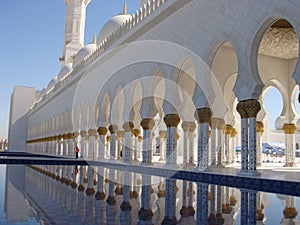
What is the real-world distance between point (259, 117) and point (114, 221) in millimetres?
7616

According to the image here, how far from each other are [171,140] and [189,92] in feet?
5.31

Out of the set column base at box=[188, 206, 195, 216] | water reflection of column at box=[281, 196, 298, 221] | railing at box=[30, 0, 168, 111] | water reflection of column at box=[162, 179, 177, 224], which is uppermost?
railing at box=[30, 0, 168, 111]

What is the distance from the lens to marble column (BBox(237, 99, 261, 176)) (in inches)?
224

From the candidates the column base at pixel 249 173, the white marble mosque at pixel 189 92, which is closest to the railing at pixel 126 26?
the white marble mosque at pixel 189 92

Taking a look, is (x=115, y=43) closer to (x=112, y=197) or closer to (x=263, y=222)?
(x=112, y=197)

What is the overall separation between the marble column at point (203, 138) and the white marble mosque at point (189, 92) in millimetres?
20

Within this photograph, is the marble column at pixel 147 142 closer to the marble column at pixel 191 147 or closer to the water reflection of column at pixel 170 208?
the marble column at pixel 191 147

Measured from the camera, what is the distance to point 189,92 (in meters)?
9.22

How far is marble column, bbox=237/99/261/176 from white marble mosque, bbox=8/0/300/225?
17mm

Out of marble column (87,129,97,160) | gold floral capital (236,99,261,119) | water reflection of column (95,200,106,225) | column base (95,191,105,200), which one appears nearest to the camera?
water reflection of column (95,200,106,225)

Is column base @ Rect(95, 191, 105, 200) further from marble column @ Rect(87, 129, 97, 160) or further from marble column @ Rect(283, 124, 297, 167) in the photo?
marble column @ Rect(87, 129, 97, 160)

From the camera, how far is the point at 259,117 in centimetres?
953

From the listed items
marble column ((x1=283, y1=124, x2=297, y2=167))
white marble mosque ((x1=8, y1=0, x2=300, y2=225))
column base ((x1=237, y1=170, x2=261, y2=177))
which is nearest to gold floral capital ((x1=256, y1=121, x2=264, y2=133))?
white marble mosque ((x1=8, y1=0, x2=300, y2=225))

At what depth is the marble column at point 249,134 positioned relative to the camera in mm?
5699
